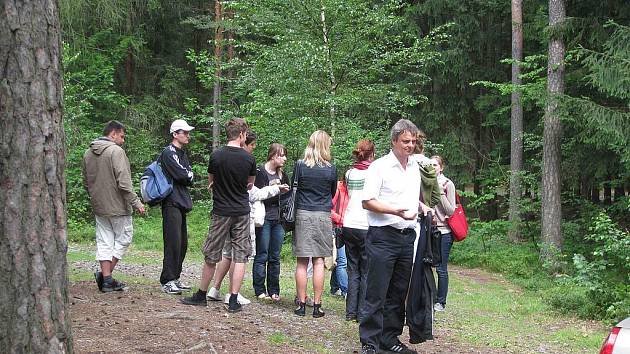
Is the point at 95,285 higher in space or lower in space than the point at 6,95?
lower

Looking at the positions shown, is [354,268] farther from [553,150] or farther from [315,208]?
[553,150]

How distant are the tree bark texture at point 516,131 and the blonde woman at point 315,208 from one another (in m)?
11.4

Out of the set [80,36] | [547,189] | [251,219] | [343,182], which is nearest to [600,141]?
[547,189]

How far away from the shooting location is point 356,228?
7.48 meters

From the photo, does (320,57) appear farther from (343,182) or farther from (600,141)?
(343,182)

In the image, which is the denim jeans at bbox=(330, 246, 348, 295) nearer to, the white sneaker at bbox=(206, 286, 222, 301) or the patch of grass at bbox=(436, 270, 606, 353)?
the patch of grass at bbox=(436, 270, 606, 353)

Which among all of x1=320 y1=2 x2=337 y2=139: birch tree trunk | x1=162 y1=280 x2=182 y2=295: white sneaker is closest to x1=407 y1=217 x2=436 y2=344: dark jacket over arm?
x1=162 y1=280 x2=182 y2=295: white sneaker

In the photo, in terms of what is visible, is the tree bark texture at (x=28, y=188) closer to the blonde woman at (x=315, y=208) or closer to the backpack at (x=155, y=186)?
the backpack at (x=155, y=186)

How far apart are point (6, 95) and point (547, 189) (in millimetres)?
14172

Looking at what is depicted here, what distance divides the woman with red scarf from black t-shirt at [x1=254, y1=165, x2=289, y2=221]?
40.6 inches

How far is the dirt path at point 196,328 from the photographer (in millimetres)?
5598

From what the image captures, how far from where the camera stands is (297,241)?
Answer: 7.61m

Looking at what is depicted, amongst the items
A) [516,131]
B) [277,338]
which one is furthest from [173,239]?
[516,131]

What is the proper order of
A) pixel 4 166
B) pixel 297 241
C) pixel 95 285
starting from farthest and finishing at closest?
pixel 95 285 < pixel 297 241 < pixel 4 166
